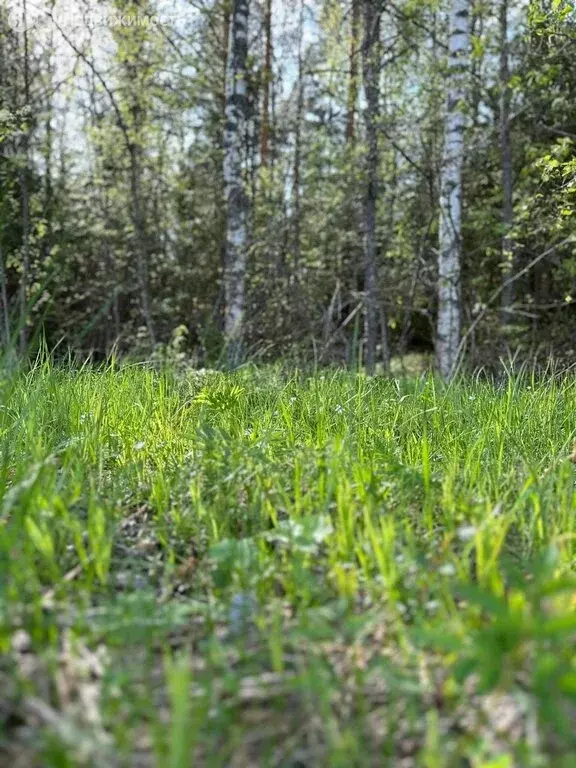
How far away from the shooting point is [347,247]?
46.5 feet

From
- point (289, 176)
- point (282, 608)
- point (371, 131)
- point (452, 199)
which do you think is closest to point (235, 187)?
point (371, 131)

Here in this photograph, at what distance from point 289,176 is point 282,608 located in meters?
14.5

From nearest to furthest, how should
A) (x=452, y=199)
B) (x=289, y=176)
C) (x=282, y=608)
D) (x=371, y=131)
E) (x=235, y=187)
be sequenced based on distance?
(x=282, y=608)
(x=452, y=199)
(x=235, y=187)
(x=371, y=131)
(x=289, y=176)

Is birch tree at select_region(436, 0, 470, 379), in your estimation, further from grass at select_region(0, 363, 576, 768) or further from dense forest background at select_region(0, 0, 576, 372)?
grass at select_region(0, 363, 576, 768)

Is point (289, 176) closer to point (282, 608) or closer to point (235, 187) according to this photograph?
point (235, 187)

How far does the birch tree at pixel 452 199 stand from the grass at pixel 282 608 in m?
5.96

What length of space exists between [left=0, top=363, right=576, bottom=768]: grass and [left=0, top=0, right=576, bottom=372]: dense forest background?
3.87 metres

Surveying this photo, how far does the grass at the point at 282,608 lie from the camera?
780 millimetres

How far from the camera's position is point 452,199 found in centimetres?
792

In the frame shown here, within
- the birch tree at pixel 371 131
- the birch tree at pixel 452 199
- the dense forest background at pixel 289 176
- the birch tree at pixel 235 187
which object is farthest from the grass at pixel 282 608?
the birch tree at pixel 371 131

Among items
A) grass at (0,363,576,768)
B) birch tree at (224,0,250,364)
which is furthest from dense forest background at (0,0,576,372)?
grass at (0,363,576,768)

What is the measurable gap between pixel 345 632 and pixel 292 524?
1.41ft

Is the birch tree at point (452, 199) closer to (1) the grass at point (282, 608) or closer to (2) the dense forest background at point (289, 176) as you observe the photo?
(2) the dense forest background at point (289, 176)

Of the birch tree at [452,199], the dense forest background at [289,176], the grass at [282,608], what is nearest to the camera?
the grass at [282,608]
